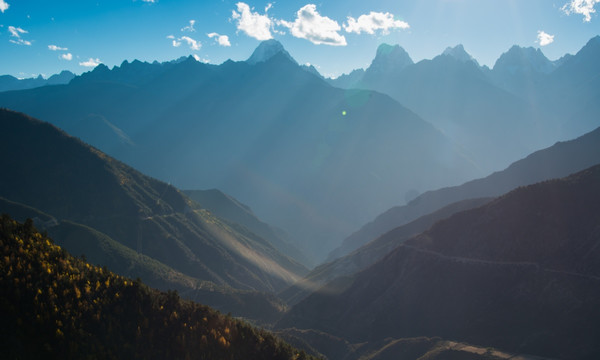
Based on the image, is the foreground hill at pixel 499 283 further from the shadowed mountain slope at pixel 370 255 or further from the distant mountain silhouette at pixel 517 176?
the distant mountain silhouette at pixel 517 176

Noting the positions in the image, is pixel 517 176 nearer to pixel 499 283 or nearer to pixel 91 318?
pixel 499 283

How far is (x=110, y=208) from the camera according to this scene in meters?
110

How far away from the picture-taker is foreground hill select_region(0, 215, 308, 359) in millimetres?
17022

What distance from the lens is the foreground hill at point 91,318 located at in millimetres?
17022

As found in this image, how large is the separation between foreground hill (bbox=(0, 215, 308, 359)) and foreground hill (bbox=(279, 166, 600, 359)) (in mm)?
37202

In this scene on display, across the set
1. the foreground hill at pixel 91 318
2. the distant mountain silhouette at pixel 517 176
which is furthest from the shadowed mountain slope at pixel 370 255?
the foreground hill at pixel 91 318

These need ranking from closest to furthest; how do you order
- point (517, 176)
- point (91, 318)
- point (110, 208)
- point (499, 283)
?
1. point (91, 318)
2. point (499, 283)
3. point (110, 208)
4. point (517, 176)

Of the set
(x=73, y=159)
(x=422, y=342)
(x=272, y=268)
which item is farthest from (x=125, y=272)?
(x=422, y=342)

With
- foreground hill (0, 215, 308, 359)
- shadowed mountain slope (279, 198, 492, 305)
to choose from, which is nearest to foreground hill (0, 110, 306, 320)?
shadowed mountain slope (279, 198, 492, 305)

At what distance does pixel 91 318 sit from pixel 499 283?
5442 centimetres

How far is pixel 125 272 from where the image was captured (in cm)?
8762

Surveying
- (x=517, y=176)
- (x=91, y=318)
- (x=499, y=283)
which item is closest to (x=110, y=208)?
(x=91, y=318)

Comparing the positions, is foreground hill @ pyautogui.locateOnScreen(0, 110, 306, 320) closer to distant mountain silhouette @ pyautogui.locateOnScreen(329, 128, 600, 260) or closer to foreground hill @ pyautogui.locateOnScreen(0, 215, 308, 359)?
distant mountain silhouette @ pyautogui.locateOnScreen(329, 128, 600, 260)

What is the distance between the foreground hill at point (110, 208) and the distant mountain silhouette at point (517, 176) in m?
65.9
